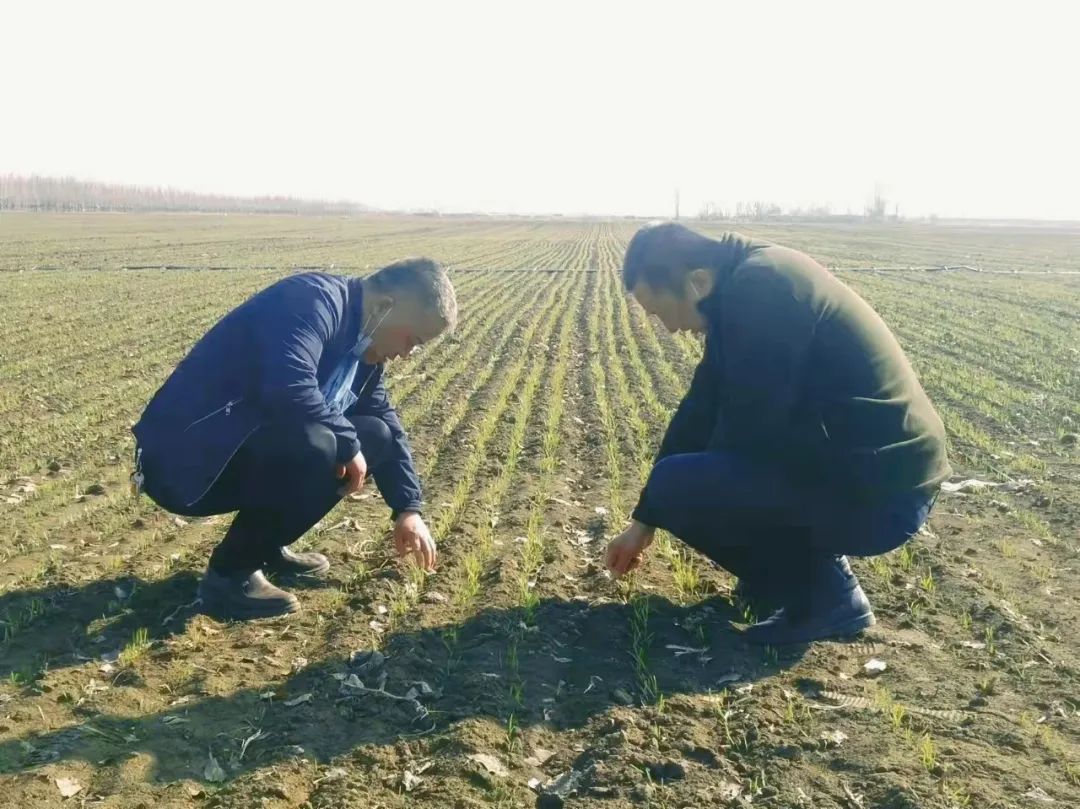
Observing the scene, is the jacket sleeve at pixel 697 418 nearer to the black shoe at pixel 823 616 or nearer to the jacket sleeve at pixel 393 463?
the black shoe at pixel 823 616

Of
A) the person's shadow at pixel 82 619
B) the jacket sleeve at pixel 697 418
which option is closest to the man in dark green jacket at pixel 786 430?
the jacket sleeve at pixel 697 418

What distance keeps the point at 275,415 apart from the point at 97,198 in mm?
154250

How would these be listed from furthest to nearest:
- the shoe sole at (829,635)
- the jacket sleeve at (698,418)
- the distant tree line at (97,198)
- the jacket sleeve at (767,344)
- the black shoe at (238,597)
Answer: the distant tree line at (97,198) < the black shoe at (238,597) < the jacket sleeve at (698,418) < the shoe sole at (829,635) < the jacket sleeve at (767,344)

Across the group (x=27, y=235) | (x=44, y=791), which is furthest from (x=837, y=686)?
(x=27, y=235)

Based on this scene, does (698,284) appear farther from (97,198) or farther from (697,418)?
(97,198)

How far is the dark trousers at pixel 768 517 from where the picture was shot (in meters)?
3.77

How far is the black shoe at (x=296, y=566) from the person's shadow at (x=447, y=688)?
0.51 metres

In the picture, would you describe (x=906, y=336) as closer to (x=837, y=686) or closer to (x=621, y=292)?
(x=621, y=292)

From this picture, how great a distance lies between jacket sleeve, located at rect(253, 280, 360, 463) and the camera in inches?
148

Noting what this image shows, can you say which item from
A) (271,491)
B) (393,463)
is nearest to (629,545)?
(393,463)

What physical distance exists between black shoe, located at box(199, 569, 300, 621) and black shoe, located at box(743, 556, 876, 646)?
210 centimetres

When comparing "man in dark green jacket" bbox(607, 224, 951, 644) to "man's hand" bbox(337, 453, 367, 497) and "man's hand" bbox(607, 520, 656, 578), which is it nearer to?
"man's hand" bbox(607, 520, 656, 578)

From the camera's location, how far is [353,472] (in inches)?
161

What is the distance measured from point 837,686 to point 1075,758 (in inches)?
32.9
